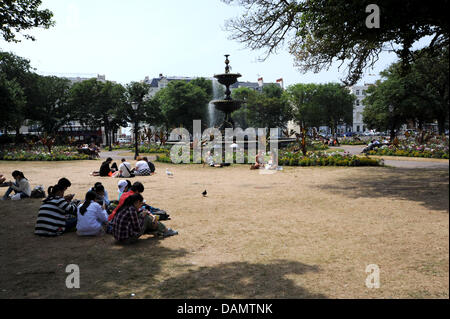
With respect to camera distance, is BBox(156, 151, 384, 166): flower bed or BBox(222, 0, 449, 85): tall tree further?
BBox(156, 151, 384, 166): flower bed

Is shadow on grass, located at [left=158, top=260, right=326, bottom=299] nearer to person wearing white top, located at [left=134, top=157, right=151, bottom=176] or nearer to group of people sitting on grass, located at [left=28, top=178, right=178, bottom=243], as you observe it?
group of people sitting on grass, located at [left=28, top=178, right=178, bottom=243]

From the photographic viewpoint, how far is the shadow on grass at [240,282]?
4.18 metres

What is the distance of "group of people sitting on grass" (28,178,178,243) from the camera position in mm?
6445

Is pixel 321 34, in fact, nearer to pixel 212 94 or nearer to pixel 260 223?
pixel 260 223

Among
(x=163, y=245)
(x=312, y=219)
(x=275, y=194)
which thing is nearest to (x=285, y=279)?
(x=163, y=245)

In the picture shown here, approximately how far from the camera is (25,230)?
7.48m

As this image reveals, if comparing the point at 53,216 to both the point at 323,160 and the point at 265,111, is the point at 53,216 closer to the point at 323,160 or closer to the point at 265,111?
the point at 323,160

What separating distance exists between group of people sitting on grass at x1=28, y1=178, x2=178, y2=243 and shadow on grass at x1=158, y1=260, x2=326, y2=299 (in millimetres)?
1941

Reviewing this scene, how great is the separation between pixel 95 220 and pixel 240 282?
3.65 m

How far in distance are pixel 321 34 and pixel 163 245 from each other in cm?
939

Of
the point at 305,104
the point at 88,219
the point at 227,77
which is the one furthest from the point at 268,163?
the point at 305,104

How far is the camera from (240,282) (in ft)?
14.8

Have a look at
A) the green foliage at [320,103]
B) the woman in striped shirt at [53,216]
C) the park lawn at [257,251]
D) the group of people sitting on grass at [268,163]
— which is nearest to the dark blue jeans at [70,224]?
the woman in striped shirt at [53,216]

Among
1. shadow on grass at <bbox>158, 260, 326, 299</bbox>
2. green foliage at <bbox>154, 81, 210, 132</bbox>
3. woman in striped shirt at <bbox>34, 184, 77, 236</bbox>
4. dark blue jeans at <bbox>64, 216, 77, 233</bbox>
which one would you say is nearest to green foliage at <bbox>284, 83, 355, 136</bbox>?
green foliage at <bbox>154, 81, 210, 132</bbox>
